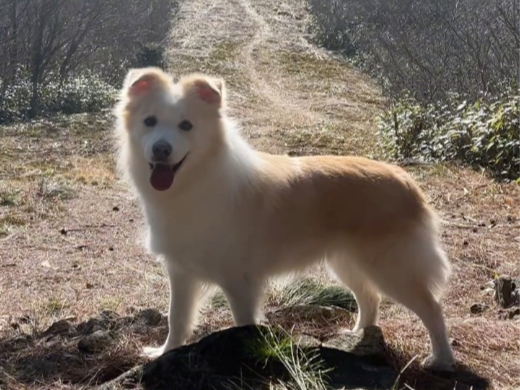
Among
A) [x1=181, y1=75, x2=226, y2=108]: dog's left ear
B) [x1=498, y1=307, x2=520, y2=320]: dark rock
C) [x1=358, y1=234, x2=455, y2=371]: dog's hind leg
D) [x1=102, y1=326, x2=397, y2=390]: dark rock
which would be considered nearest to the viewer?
[x1=102, y1=326, x2=397, y2=390]: dark rock

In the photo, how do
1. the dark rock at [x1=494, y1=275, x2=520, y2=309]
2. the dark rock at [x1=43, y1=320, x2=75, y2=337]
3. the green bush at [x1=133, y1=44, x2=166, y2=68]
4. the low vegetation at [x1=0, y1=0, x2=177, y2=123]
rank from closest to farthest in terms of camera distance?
the dark rock at [x1=43, y1=320, x2=75, y2=337] < the dark rock at [x1=494, y1=275, x2=520, y2=309] < the low vegetation at [x1=0, y1=0, x2=177, y2=123] < the green bush at [x1=133, y1=44, x2=166, y2=68]

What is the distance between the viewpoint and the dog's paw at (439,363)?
3.64 metres

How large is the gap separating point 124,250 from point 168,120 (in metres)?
3.32

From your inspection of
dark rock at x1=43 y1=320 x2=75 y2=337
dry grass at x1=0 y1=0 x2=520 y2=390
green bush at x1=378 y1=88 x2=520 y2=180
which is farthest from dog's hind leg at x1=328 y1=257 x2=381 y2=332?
green bush at x1=378 y1=88 x2=520 y2=180

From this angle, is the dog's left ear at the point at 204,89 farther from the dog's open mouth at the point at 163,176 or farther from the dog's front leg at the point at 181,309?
the dog's front leg at the point at 181,309

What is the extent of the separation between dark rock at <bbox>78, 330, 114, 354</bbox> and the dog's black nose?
1185mm

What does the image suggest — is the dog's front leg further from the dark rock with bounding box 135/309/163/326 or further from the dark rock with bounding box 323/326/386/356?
the dark rock with bounding box 323/326/386/356

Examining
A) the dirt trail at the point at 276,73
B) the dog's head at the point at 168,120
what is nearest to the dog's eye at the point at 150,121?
the dog's head at the point at 168,120

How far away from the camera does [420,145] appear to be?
10953mm

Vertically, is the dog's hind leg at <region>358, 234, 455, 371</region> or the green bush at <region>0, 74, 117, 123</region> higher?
the dog's hind leg at <region>358, 234, 455, 371</region>

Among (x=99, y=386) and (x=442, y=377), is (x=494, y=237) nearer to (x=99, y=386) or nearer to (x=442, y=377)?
(x=442, y=377)

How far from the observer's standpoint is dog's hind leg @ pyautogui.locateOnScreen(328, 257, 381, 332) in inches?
163

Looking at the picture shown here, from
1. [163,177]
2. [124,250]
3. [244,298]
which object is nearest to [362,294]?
[244,298]

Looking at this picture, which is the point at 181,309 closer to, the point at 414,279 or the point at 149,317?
the point at 149,317
